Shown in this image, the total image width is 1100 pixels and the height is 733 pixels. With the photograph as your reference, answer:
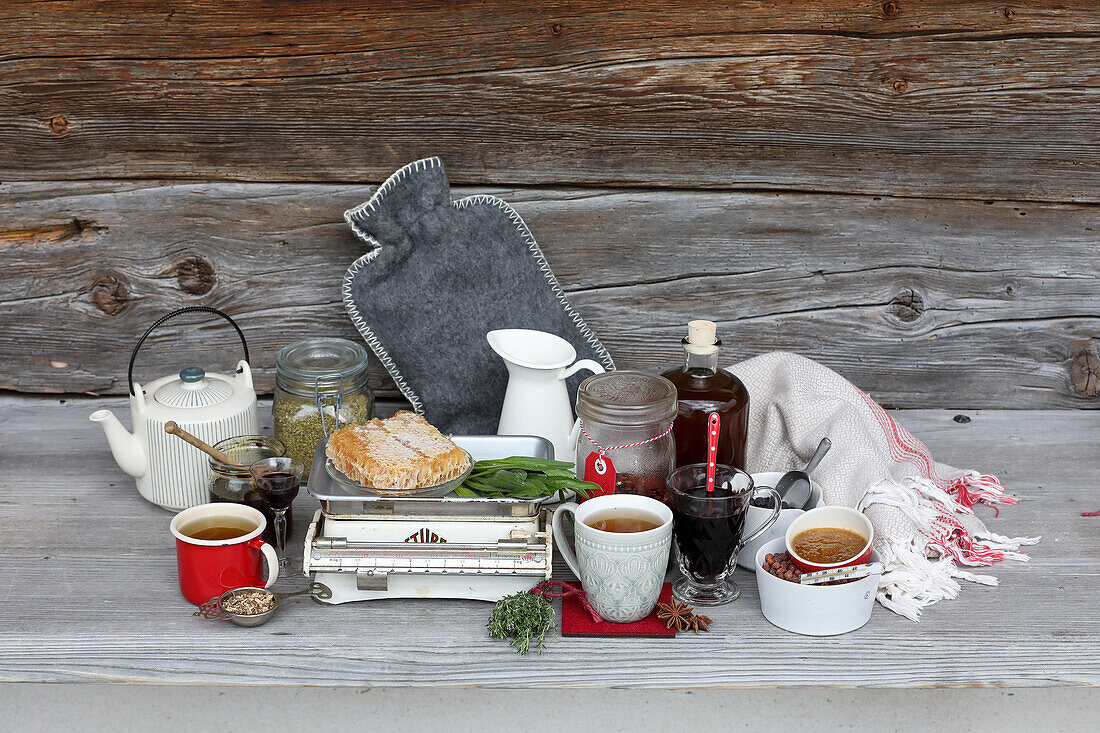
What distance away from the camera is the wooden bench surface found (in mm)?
865

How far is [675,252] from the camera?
1.33 meters

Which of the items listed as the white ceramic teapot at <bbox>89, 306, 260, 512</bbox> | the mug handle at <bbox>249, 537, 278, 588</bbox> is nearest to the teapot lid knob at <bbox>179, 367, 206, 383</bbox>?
the white ceramic teapot at <bbox>89, 306, 260, 512</bbox>

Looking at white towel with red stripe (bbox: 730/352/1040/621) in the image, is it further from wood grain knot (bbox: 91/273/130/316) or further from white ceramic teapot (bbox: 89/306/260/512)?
wood grain knot (bbox: 91/273/130/316)

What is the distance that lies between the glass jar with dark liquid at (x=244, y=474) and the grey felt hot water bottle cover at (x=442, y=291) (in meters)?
0.23

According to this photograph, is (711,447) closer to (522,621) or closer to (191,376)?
(522,621)

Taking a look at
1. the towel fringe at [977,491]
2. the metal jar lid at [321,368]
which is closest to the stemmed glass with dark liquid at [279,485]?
the metal jar lid at [321,368]

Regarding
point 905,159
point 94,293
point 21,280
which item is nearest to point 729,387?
point 905,159

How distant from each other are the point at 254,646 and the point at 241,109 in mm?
707

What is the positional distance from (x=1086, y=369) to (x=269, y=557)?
3.82 ft

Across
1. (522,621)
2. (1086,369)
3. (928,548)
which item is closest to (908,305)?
(1086,369)

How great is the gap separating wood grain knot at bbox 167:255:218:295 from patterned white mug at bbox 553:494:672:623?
69 cm

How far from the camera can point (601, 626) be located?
91 cm

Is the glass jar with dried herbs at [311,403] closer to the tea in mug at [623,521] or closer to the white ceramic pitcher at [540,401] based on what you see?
the white ceramic pitcher at [540,401]

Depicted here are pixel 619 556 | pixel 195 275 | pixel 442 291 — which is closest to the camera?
pixel 619 556
